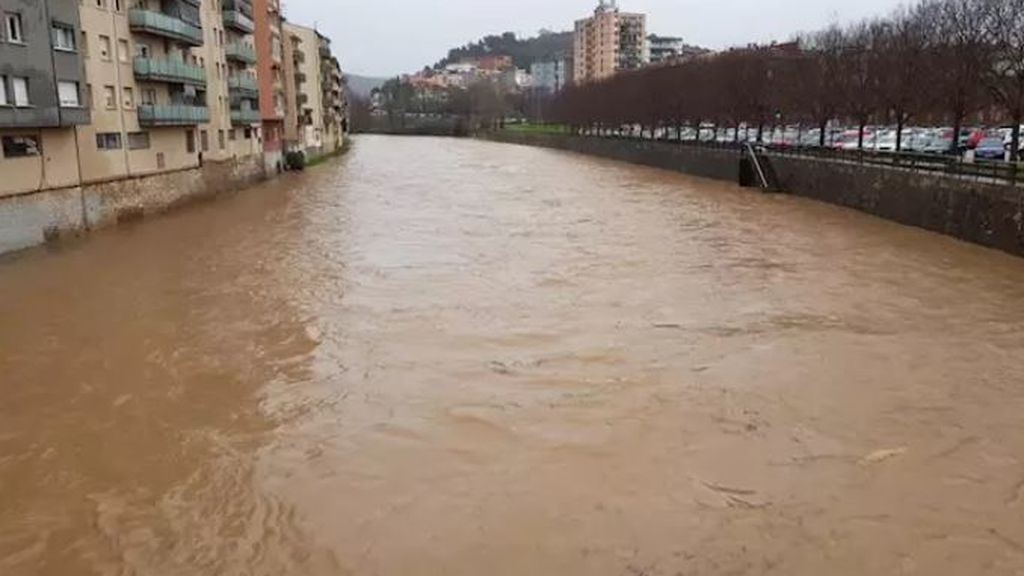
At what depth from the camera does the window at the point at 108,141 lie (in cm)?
3019

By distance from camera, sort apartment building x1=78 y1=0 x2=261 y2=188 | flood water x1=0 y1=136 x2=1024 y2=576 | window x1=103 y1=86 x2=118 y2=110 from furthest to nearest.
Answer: window x1=103 y1=86 x2=118 y2=110 → apartment building x1=78 y1=0 x2=261 y2=188 → flood water x1=0 y1=136 x2=1024 y2=576

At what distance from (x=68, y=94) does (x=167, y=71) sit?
9.41 metres

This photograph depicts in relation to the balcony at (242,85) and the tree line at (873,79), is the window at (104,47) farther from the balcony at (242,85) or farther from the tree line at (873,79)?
the tree line at (873,79)

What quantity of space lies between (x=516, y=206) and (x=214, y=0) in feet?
70.8

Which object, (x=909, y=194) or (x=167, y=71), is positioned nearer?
(x=909, y=194)

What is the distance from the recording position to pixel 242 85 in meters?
48.1

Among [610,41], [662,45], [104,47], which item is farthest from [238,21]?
[662,45]

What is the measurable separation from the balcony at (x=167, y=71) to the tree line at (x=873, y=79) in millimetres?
28223

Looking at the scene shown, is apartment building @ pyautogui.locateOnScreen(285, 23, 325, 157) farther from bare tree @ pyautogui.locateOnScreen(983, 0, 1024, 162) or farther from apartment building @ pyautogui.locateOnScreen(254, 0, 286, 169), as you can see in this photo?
bare tree @ pyautogui.locateOnScreen(983, 0, 1024, 162)

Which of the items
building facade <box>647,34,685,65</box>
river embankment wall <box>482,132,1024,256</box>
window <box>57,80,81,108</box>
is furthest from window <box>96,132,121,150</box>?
building facade <box>647,34,685,65</box>

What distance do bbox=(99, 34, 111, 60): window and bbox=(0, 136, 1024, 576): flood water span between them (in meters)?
11.1

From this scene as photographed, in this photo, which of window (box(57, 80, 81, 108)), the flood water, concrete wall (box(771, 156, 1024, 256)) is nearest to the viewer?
the flood water

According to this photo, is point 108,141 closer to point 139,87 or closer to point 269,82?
point 139,87

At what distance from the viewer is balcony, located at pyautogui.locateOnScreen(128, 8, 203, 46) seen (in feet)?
110
